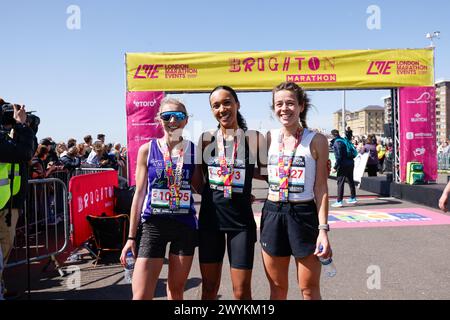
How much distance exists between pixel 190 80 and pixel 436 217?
7.03 metres

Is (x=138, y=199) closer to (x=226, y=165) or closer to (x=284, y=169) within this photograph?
(x=226, y=165)

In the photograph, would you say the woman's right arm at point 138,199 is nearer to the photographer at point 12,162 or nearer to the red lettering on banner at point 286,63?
the photographer at point 12,162

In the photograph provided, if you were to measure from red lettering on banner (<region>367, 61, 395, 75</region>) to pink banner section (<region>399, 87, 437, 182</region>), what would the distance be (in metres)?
0.76

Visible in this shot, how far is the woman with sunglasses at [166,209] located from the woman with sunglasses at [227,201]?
12cm

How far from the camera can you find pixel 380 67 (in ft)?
35.2

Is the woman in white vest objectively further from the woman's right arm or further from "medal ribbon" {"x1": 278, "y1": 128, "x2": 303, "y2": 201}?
the woman's right arm

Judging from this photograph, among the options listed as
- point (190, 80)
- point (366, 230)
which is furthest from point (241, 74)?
point (366, 230)

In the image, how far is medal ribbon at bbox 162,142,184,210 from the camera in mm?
2753

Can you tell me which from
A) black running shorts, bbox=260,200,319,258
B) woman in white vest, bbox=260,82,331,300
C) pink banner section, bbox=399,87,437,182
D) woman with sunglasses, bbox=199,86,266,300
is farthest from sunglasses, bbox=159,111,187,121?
pink banner section, bbox=399,87,437,182

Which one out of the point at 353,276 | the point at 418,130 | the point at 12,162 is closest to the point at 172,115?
the point at 12,162

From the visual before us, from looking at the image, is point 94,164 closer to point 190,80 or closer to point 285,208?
point 190,80

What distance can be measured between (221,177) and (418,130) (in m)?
10.1

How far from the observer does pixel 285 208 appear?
2725 mm

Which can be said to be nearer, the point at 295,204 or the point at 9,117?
the point at 295,204
